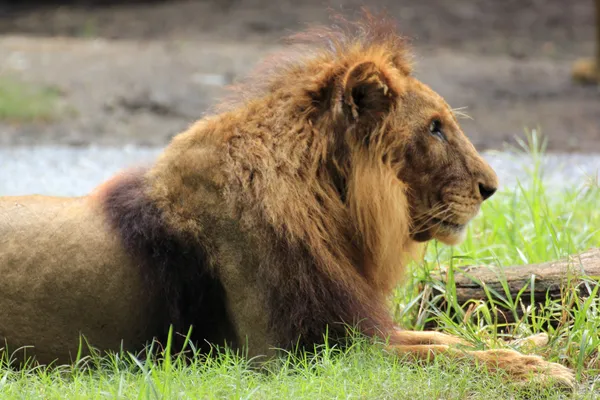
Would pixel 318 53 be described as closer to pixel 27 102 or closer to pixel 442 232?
pixel 442 232

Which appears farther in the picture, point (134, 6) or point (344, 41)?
point (134, 6)

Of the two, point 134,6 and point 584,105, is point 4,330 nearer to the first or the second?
point 584,105

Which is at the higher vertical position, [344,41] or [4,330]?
[344,41]

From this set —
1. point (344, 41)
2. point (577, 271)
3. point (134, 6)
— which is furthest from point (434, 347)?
point (134, 6)

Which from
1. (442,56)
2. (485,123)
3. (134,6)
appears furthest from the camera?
(134,6)

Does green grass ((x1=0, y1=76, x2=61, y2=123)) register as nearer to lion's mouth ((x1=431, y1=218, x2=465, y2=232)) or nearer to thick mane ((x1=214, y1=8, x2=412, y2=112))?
thick mane ((x1=214, y1=8, x2=412, y2=112))

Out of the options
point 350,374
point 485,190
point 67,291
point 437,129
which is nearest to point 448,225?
point 485,190

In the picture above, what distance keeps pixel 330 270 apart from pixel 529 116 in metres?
6.70

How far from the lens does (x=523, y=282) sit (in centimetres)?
366

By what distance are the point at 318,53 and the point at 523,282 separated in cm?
114

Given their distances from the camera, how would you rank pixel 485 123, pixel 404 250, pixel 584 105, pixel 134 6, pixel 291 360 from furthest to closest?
pixel 134 6 → pixel 584 105 → pixel 485 123 → pixel 404 250 → pixel 291 360

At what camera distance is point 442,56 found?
38.3 ft

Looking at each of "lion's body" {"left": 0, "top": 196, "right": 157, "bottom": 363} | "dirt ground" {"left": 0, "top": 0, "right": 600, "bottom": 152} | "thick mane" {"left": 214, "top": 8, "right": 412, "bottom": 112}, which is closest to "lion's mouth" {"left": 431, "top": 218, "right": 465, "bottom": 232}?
"thick mane" {"left": 214, "top": 8, "right": 412, "bottom": 112}

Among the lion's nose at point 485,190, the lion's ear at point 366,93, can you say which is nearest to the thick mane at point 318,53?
the lion's ear at point 366,93
